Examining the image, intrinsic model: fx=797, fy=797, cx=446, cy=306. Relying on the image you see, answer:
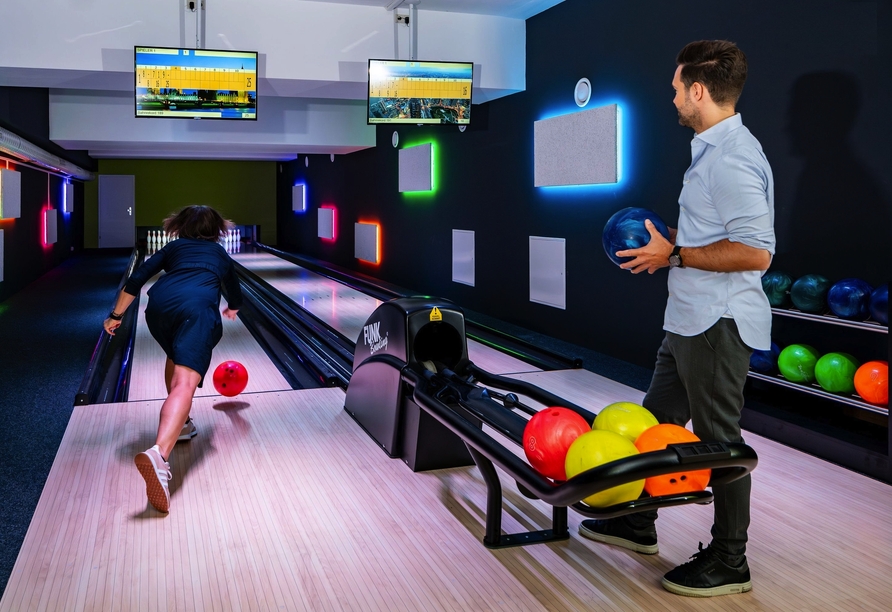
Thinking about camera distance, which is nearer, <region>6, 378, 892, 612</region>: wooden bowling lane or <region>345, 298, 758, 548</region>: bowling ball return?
<region>345, 298, 758, 548</region>: bowling ball return

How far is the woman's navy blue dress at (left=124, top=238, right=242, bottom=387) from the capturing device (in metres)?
2.85

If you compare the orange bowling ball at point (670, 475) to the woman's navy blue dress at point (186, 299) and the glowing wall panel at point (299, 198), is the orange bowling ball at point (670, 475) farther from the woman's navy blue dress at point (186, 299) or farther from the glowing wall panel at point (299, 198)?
the glowing wall panel at point (299, 198)

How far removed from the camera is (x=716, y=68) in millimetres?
1809

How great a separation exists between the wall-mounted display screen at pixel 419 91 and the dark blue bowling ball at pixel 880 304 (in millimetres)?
3308

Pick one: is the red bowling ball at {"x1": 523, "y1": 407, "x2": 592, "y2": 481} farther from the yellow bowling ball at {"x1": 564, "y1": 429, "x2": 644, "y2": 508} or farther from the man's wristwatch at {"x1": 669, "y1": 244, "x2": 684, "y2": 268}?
the man's wristwatch at {"x1": 669, "y1": 244, "x2": 684, "y2": 268}

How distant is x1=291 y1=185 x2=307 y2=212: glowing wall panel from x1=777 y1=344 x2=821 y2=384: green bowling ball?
39.3ft

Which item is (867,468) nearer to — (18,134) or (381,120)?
(381,120)

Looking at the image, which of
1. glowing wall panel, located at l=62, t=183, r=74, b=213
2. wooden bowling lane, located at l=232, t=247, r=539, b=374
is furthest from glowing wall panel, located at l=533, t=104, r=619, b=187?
glowing wall panel, located at l=62, t=183, r=74, b=213

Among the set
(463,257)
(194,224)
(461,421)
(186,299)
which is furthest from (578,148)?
(461,421)

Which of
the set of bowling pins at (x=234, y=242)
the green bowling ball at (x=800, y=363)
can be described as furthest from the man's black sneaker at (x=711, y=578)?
the set of bowling pins at (x=234, y=242)

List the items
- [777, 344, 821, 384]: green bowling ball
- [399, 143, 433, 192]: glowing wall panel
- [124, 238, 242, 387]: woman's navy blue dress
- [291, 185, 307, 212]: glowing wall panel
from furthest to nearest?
[291, 185, 307, 212]: glowing wall panel < [399, 143, 433, 192]: glowing wall panel < [777, 344, 821, 384]: green bowling ball < [124, 238, 242, 387]: woman's navy blue dress

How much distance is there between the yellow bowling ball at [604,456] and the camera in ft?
5.85

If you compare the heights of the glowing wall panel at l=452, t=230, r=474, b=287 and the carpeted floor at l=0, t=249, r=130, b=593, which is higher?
the glowing wall panel at l=452, t=230, r=474, b=287

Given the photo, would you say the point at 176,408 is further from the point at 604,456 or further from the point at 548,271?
the point at 548,271
